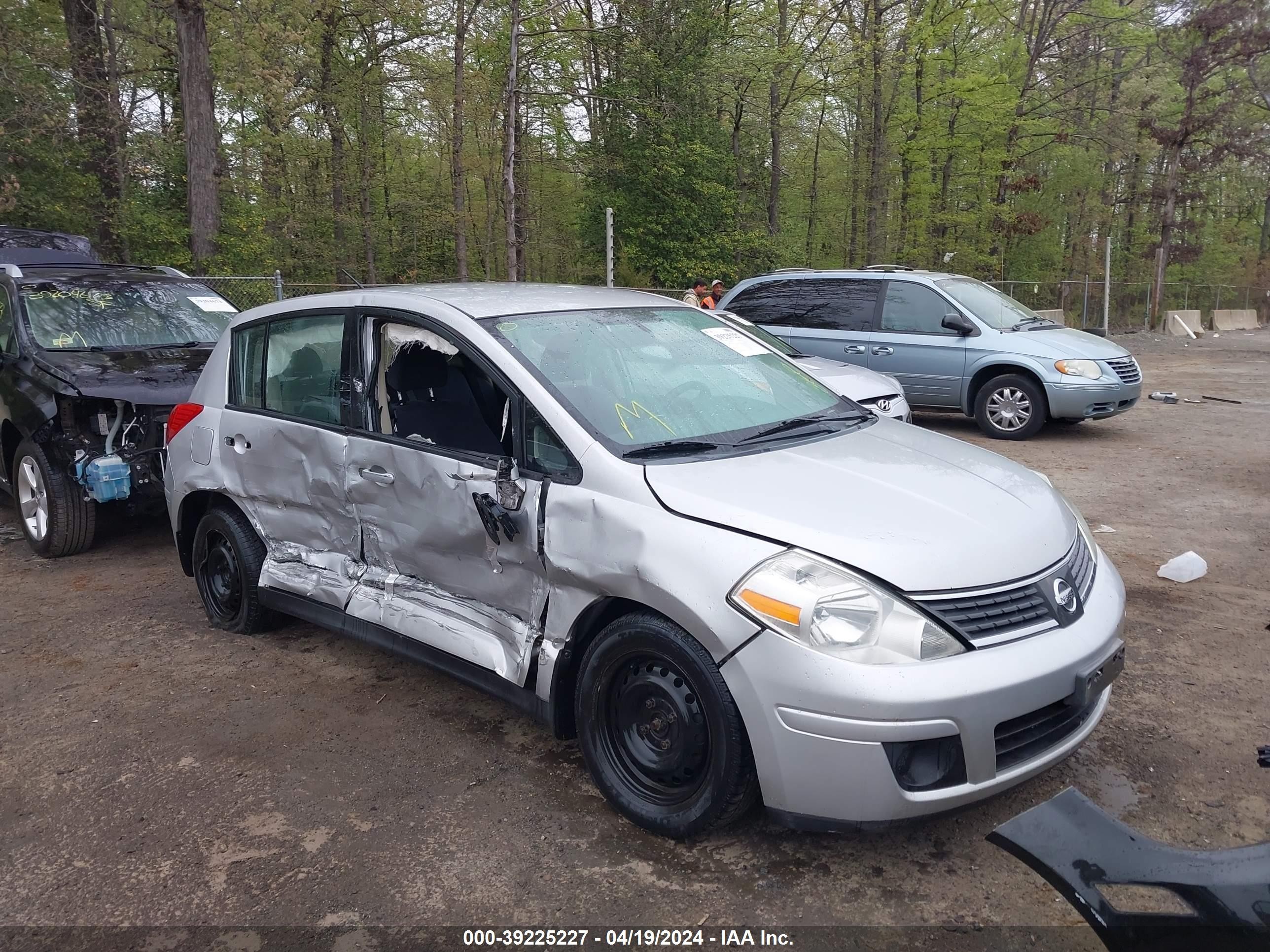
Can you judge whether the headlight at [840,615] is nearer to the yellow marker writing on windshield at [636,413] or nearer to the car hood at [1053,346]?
the yellow marker writing on windshield at [636,413]

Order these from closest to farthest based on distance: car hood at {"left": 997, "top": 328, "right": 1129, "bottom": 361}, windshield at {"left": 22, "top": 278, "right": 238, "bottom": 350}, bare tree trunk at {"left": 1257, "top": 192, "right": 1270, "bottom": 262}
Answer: windshield at {"left": 22, "top": 278, "right": 238, "bottom": 350}, car hood at {"left": 997, "top": 328, "right": 1129, "bottom": 361}, bare tree trunk at {"left": 1257, "top": 192, "right": 1270, "bottom": 262}

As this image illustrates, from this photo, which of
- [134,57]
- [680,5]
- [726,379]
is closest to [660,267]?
[680,5]

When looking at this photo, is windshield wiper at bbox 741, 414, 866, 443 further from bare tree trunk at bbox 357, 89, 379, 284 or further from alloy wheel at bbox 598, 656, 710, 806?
bare tree trunk at bbox 357, 89, 379, 284

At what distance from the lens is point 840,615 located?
2584mm

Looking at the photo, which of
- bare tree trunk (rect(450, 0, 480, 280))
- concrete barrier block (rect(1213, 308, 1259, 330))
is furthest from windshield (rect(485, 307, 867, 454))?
concrete barrier block (rect(1213, 308, 1259, 330))

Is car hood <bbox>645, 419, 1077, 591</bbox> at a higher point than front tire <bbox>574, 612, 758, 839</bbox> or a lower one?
higher

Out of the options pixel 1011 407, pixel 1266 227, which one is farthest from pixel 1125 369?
pixel 1266 227

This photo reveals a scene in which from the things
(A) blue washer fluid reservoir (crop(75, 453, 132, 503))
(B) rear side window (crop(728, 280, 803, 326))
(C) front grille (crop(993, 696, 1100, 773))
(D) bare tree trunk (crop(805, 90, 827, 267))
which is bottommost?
(C) front grille (crop(993, 696, 1100, 773))

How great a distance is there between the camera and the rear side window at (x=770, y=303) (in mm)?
11258

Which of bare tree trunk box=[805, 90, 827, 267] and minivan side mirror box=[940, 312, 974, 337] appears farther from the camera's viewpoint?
bare tree trunk box=[805, 90, 827, 267]

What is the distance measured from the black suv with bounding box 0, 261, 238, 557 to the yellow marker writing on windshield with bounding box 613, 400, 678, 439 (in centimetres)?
393

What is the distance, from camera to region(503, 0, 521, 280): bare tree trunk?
1495 centimetres

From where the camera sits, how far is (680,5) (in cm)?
2288

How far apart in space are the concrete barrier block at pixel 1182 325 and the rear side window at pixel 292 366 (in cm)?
2875
